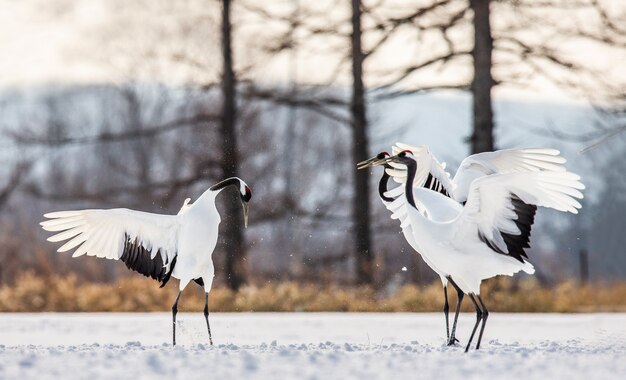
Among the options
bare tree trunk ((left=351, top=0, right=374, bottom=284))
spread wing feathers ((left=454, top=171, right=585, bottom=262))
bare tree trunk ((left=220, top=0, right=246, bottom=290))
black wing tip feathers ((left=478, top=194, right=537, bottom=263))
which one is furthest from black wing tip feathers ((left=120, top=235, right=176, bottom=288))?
bare tree trunk ((left=220, top=0, right=246, bottom=290))

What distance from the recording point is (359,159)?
20.2m

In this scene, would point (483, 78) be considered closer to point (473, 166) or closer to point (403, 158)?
point (473, 166)

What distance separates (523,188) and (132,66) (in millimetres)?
27731

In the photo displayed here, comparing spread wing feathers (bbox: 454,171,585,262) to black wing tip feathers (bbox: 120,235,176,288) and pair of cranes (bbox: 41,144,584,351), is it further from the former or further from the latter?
black wing tip feathers (bbox: 120,235,176,288)

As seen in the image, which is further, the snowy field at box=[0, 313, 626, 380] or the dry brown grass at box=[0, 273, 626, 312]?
the dry brown grass at box=[0, 273, 626, 312]

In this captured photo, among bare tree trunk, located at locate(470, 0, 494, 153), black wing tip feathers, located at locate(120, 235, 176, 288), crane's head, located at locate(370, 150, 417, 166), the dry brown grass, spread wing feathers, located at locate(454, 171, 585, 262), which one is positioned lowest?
the dry brown grass

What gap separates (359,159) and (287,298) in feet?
11.0

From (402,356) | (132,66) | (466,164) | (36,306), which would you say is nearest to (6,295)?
(36,306)

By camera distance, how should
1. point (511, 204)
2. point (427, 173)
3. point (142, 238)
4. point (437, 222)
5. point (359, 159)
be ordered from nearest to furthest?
point (511, 204)
point (437, 222)
point (142, 238)
point (427, 173)
point (359, 159)

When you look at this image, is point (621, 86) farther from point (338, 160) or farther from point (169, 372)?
→ point (338, 160)

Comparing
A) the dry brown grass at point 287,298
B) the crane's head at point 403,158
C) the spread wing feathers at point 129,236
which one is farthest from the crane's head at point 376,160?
the dry brown grass at point 287,298

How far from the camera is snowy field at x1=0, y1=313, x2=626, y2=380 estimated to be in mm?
8023

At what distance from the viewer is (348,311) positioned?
57.8 ft

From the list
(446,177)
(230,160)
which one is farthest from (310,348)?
(230,160)
